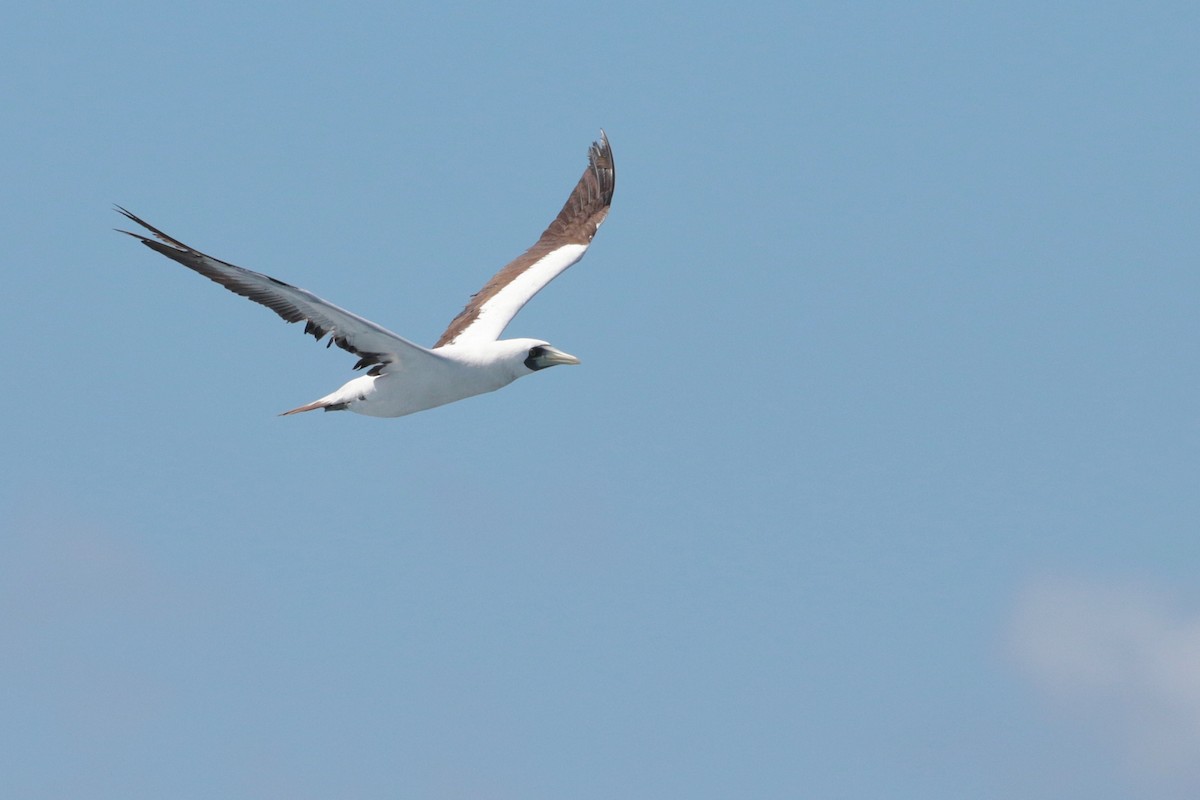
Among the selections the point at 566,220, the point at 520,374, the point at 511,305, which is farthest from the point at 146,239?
the point at 566,220

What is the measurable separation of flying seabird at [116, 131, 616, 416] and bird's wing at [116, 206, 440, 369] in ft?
0.03

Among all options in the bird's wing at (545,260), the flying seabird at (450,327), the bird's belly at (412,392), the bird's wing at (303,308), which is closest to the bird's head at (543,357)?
the flying seabird at (450,327)

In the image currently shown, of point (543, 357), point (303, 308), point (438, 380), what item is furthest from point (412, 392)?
point (303, 308)

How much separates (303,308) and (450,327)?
5676 millimetres

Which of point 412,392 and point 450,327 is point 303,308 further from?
point 450,327

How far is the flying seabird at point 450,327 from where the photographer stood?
17.5 m

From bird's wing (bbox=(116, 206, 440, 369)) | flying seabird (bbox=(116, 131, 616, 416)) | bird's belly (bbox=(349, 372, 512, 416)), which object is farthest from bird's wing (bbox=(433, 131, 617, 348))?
bird's wing (bbox=(116, 206, 440, 369))

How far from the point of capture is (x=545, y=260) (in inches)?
982

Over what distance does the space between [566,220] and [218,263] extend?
393 inches

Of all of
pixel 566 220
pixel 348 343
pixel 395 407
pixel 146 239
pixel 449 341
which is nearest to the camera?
pixel 146 239

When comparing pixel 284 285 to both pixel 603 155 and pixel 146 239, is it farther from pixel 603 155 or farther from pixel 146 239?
pixel 603 155

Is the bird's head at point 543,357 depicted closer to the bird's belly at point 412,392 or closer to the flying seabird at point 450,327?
the flying seabird at point 450,327

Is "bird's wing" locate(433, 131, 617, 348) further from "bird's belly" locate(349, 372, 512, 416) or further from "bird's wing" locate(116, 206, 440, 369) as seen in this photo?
"bird's wing" locate(116, 206, 440, 369)

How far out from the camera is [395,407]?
67.8ft
